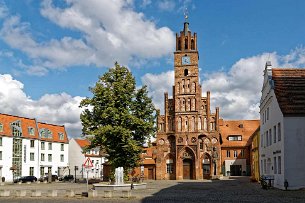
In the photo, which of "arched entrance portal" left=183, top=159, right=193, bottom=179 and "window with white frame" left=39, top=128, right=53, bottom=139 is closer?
"arched entrance portal" left=183, top=159, right=193, bottom=179

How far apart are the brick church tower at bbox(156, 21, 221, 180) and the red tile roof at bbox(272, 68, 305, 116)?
3255cm

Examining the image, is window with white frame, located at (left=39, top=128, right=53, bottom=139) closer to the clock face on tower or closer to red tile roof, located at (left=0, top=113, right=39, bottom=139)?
red tile roof, located at (left=0, top=113, right=39, bottom=139)

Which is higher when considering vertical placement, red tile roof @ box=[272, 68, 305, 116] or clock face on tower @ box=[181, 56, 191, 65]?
clock face on tower @ box=[181, 56, 191, 65]

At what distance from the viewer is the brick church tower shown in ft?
240

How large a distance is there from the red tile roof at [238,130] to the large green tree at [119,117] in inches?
1817

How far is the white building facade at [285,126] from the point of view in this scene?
1326 inches

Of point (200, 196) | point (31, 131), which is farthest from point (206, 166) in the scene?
point (200, 196)

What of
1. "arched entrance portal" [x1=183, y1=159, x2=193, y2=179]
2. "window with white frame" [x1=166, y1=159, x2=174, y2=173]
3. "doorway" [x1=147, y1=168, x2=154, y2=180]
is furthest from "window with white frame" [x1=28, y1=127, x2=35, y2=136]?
"arched entrance portal" [x1=183, y1=159, x2=193, y2=179]

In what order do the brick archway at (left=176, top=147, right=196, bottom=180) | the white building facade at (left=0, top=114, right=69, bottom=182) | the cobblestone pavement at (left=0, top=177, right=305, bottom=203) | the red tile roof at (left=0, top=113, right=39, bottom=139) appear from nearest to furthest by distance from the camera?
the cobblestone pavement at (left=0, top=177, right=305, bottom=203)
the brick archway at (left=176, top=147, right=196, bottom=180)
the white building facade at (left=0, top=114, right=69, bottom=182)
the red tile roof at (left=0, top=113, right=39, bottom=139)

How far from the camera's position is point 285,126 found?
3406cm

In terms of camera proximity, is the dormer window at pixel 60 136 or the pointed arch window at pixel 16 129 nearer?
the pointed arch window at pixel 16 129

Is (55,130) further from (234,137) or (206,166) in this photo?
(234,137)

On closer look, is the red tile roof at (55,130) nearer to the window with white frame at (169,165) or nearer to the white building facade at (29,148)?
the white building facade at (29,148)

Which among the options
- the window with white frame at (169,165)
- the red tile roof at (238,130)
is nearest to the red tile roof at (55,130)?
the window with white frame at (169,165)
